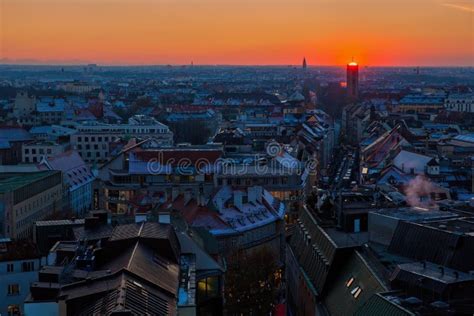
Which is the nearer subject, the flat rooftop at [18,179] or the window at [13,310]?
the window at [13,310]

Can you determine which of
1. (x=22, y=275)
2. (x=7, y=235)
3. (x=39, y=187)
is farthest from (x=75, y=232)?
(x=39, y=187)

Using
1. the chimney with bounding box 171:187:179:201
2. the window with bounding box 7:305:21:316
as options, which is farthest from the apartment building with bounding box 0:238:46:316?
the chimney with bounding box 171:187:179:201

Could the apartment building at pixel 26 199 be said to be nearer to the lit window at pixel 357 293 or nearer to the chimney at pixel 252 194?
the chimney at pixel 252 194

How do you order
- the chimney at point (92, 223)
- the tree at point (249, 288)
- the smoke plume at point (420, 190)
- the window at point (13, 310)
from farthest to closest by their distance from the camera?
the smoke plume at point (420, 190) < the tree at point (249, 288) < the chimney at point (92, 223) < the window at point (13, 310)

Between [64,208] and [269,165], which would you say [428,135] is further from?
[64,208]

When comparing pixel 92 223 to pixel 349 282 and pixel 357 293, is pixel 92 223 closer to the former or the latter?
pixel 349 282

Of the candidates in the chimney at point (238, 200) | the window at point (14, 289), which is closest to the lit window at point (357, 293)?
the window at point (14, 289)

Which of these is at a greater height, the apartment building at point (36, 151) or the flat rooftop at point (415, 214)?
the flat rooftop at point (415, 214)

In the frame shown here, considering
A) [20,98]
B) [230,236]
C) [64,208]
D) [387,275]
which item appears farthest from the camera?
[20,98]
